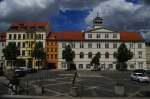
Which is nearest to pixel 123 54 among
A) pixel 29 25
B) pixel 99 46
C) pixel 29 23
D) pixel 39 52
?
pixel 99 46

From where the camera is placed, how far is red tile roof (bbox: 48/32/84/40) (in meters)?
112

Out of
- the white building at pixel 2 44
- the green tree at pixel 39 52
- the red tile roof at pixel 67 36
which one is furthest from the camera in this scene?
the white building at pixel 2 44

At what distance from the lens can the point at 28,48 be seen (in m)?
115

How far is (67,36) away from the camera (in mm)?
113562

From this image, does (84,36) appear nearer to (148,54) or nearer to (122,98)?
(148,54)

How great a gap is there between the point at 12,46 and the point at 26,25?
19.8 m

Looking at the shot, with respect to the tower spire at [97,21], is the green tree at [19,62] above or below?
below

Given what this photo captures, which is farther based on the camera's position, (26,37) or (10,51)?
(26,37)

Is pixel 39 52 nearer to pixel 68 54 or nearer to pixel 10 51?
pixel 10 51

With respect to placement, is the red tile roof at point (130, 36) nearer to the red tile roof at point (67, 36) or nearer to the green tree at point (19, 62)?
the red tile roof at point (67, 36)

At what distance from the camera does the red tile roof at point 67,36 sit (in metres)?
112

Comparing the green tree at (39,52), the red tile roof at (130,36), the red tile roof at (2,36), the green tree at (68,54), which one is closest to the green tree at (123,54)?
the red tile roof at (130,36)

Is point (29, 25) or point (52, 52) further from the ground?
point (29, 25)

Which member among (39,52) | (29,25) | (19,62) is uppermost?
(29,25)
